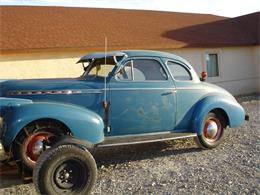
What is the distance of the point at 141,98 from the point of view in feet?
18.6

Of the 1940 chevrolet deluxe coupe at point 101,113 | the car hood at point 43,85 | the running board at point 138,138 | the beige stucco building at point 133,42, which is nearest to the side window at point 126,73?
the 1940 chevrolet deluxe coupe at point 101,113

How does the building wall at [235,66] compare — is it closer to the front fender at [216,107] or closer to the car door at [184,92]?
the front fender at [216,107]

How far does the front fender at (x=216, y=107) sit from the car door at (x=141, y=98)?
0.48 m

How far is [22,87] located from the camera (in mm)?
5082

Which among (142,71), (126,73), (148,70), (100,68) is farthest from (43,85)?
(148,70)

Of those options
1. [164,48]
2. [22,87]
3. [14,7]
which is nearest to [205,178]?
[22,87]

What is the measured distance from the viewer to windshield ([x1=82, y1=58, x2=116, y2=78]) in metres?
5.82

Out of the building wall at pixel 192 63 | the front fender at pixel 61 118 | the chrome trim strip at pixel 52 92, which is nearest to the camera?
the front fender at pixel 61 118

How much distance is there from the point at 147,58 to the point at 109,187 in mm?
2352

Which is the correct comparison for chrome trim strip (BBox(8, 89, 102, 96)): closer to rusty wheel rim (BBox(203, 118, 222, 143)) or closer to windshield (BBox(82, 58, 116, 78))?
windshield (BBox(82, 58, 116, 78))

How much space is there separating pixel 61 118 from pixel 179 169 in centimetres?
202

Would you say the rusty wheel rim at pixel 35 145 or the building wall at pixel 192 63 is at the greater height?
the building wall at pixel 192 63

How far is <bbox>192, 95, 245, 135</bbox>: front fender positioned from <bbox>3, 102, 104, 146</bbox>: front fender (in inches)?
75.2

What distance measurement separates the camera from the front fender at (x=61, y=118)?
4.59 meters
